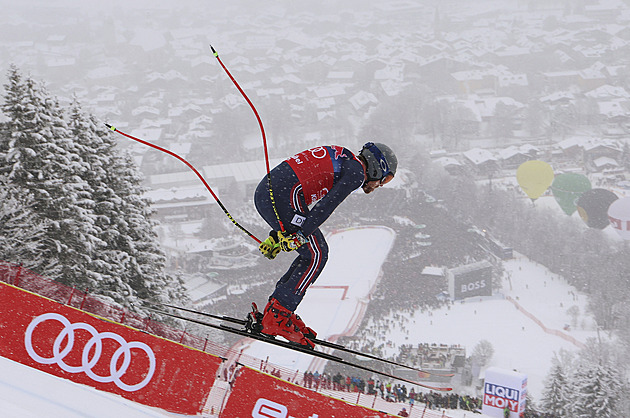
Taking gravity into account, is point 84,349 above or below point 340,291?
below

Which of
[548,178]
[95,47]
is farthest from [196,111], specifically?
[548,178]

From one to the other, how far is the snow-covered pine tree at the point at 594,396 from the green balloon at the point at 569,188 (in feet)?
135

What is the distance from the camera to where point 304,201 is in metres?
4.19

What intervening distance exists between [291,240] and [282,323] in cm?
78

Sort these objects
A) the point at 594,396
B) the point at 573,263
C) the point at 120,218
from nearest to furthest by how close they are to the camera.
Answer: the point at 120,218
the point at 594,396
the point at 573,263

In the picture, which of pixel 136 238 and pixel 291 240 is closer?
pixel 291 240

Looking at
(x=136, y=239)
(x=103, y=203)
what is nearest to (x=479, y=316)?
(x=136, y=239)

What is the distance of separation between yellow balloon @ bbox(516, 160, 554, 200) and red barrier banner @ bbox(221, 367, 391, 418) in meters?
62.7

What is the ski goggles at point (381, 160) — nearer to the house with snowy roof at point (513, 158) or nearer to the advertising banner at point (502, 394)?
the advertising banner at point (502, 394)

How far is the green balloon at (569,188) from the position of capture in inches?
2486

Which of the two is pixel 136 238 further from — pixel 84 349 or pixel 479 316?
pixel 479 316

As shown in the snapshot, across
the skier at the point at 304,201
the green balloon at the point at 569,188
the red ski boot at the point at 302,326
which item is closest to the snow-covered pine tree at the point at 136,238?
the red ski boot at the point at 302,326

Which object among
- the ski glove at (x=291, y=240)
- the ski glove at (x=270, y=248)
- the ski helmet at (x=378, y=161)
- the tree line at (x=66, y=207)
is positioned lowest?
the ski glove at (x=270, y=248)

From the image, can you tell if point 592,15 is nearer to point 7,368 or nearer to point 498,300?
point 498,300
